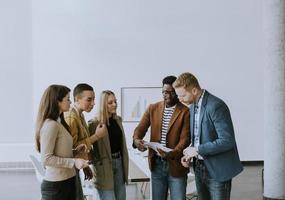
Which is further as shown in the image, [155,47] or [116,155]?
[155,47]

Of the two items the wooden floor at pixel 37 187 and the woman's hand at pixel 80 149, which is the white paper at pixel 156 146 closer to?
the woman's hand at pixel 80 149

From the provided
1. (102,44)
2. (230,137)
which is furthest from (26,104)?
(230,137)

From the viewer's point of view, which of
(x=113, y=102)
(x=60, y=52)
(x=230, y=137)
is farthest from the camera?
(x=60, y=52)

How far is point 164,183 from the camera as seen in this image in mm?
4129

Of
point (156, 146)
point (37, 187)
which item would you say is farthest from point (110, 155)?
point (37, 187)

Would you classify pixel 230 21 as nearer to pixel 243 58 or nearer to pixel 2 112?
pixel 243 58

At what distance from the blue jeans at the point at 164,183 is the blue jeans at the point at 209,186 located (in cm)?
39

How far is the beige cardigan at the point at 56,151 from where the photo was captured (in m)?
3.32

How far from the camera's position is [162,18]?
973cm

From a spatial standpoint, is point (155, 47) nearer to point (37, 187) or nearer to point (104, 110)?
point (37, 187)

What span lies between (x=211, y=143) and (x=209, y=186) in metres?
0.37

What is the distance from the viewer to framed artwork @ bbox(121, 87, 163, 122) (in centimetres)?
979

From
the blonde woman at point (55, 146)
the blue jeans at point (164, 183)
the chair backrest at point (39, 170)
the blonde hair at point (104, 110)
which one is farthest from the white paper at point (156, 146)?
the chair backrest at point (39, 170)

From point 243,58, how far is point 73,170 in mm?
7009
